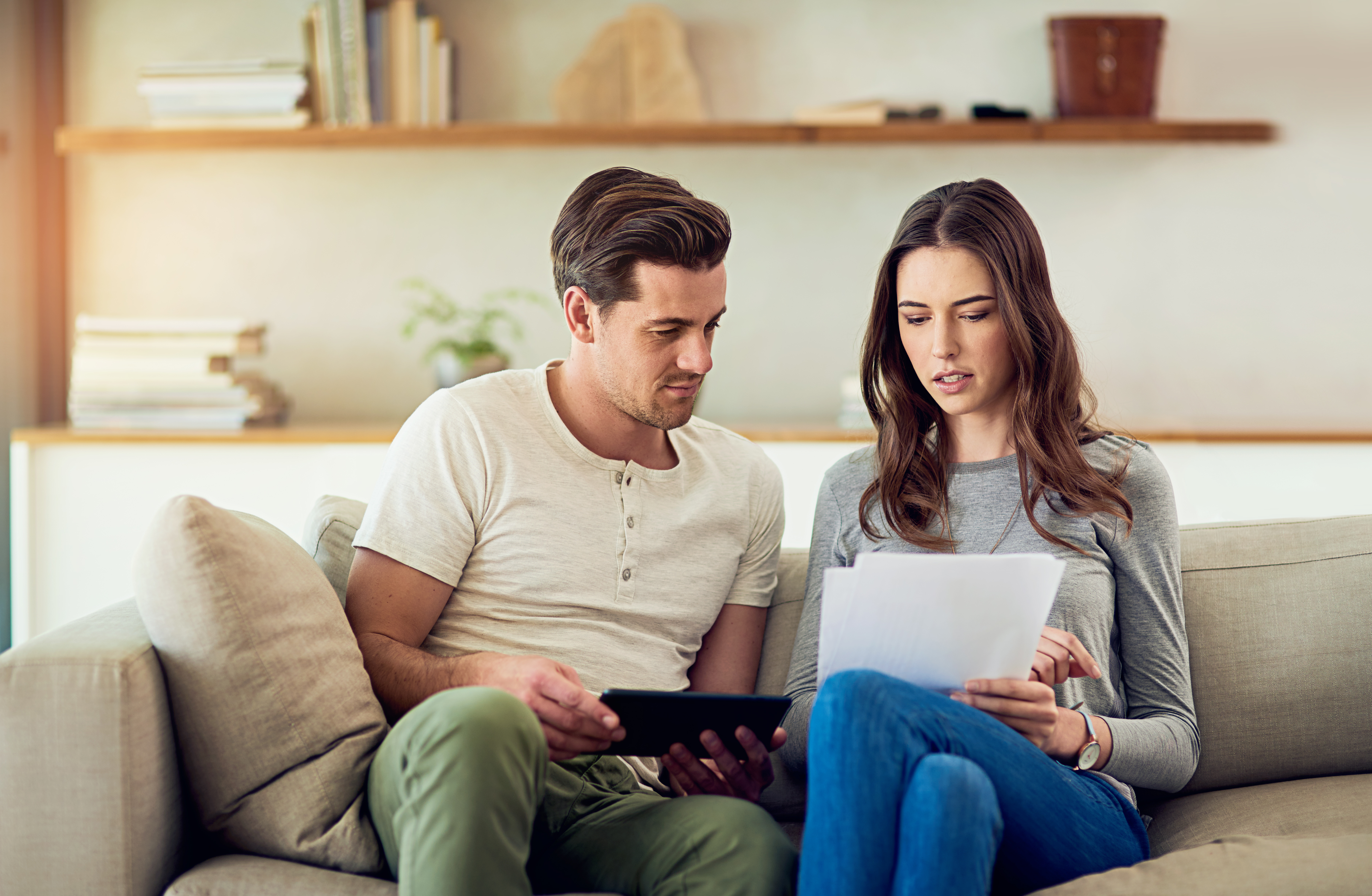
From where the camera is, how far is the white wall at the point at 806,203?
298cm

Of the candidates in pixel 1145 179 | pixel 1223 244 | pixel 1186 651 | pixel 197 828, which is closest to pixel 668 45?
pixel 1145 179

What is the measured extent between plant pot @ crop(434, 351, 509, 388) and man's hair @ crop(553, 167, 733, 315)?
1.22 m

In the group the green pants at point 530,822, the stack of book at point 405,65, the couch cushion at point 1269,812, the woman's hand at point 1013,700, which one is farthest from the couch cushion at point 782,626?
the stack of book at point 405,65

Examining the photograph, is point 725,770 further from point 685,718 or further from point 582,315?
point 582,315

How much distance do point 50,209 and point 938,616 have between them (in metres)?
2.79

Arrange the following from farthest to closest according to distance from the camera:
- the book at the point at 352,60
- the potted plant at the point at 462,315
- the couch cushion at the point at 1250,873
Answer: the potted plant at the point at 462,315 → the book at the point at 352,60 → the couch cushion at the point at 1250,873

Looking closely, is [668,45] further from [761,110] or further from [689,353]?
[689,353]

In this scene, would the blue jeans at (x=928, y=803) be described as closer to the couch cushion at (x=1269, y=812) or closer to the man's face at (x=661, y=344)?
the couch cushion at (x=1269, y=812)

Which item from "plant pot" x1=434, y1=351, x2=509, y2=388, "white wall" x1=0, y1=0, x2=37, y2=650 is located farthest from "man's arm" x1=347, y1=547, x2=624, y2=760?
"white wall" x1=0, y1=0, x2=37, y2=650

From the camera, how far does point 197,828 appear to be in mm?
1266

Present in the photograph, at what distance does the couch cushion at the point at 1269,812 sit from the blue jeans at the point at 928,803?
29 centimetres

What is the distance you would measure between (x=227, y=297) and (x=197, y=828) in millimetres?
2113

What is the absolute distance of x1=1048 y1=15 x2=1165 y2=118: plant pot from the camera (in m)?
2.79

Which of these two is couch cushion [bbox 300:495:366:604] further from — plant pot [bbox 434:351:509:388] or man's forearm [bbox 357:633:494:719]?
plant pot [bbox 434:351:509:388]
